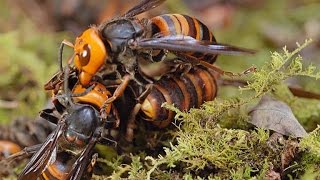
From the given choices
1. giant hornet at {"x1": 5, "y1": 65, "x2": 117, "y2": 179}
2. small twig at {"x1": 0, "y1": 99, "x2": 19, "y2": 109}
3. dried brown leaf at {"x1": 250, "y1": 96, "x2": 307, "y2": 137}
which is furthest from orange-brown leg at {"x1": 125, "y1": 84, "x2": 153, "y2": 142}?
small twig at {"x1": 0, "y1": 99, "x2": 19, "y2": 109}

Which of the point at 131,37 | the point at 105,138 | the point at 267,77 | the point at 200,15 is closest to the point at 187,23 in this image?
the point at 131,37

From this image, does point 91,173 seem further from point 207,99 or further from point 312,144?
point 312,144

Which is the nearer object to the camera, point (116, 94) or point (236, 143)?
point (236, 143)

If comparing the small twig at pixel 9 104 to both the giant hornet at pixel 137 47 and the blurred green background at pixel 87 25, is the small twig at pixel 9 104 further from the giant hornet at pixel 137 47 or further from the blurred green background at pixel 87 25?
the giant hornet at pixel 137 47

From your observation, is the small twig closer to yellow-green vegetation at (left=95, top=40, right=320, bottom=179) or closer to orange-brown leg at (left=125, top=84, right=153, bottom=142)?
orange-brown leg at (left=125, top=84, right=153, bottom=142)

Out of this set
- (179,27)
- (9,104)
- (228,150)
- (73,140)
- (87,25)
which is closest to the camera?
(228,150)

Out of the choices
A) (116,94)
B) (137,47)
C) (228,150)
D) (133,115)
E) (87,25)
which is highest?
(87,25)

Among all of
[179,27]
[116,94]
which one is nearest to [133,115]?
[116,94]

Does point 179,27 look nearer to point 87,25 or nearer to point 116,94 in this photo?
point 116,94
